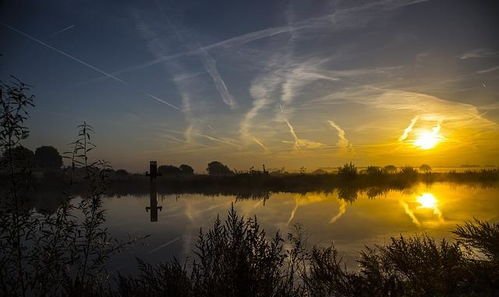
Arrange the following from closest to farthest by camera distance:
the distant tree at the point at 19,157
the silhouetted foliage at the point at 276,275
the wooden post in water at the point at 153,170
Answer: the silhouetted foliage at the point at 276,275, the distant tree at the point at 19,157, the wooden post in water at the point at 153,170

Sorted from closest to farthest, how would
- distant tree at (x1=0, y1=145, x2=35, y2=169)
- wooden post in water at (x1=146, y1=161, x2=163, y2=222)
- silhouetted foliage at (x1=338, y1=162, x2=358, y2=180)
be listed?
distant tree at (x1=0, y1=145, x2=35, y2=169) < wooden post in water at (x1=146, y1=161, x2=163, y2=222) < silhouetted foliage at (x1=338, y1=162, x2=358, y2=180)

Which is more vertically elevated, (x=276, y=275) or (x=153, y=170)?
(x=153, y=170)

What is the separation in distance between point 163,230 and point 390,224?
9377 millimetres

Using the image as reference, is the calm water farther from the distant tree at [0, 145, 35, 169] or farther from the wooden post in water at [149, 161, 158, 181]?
the distant tree at [0, 145, 35, 169]

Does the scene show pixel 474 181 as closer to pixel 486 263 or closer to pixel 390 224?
pixel 390 224

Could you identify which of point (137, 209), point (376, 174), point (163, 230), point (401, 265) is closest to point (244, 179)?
point (376, 174)

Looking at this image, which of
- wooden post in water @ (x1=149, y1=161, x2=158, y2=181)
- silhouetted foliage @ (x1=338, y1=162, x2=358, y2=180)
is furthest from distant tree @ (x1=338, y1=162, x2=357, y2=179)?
wooden post in water @ (x1=149, y1=161, x2=158, y2=181)

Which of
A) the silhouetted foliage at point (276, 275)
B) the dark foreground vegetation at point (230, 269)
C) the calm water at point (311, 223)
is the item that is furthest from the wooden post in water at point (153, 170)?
the silhouetted foliage at point (276, 275)

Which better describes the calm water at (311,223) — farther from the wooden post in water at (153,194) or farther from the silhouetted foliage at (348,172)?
the silhouetted foliage at (348,172)

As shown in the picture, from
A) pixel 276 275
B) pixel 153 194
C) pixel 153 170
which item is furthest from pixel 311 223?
pixel 153 170

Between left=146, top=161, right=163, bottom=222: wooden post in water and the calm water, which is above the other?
left=146, top=161, right=163, bottom=222: wooden post in water

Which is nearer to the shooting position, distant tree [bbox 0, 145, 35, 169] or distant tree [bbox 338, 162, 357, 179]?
distant tree [bbox 0, 145, 35, 169]

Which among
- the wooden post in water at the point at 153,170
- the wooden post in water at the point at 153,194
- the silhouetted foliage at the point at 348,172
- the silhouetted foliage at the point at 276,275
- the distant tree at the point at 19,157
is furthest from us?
the silhouetted foliage at the point at 348,172

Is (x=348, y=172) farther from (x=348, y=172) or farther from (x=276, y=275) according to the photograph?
(x=276, y=275)
